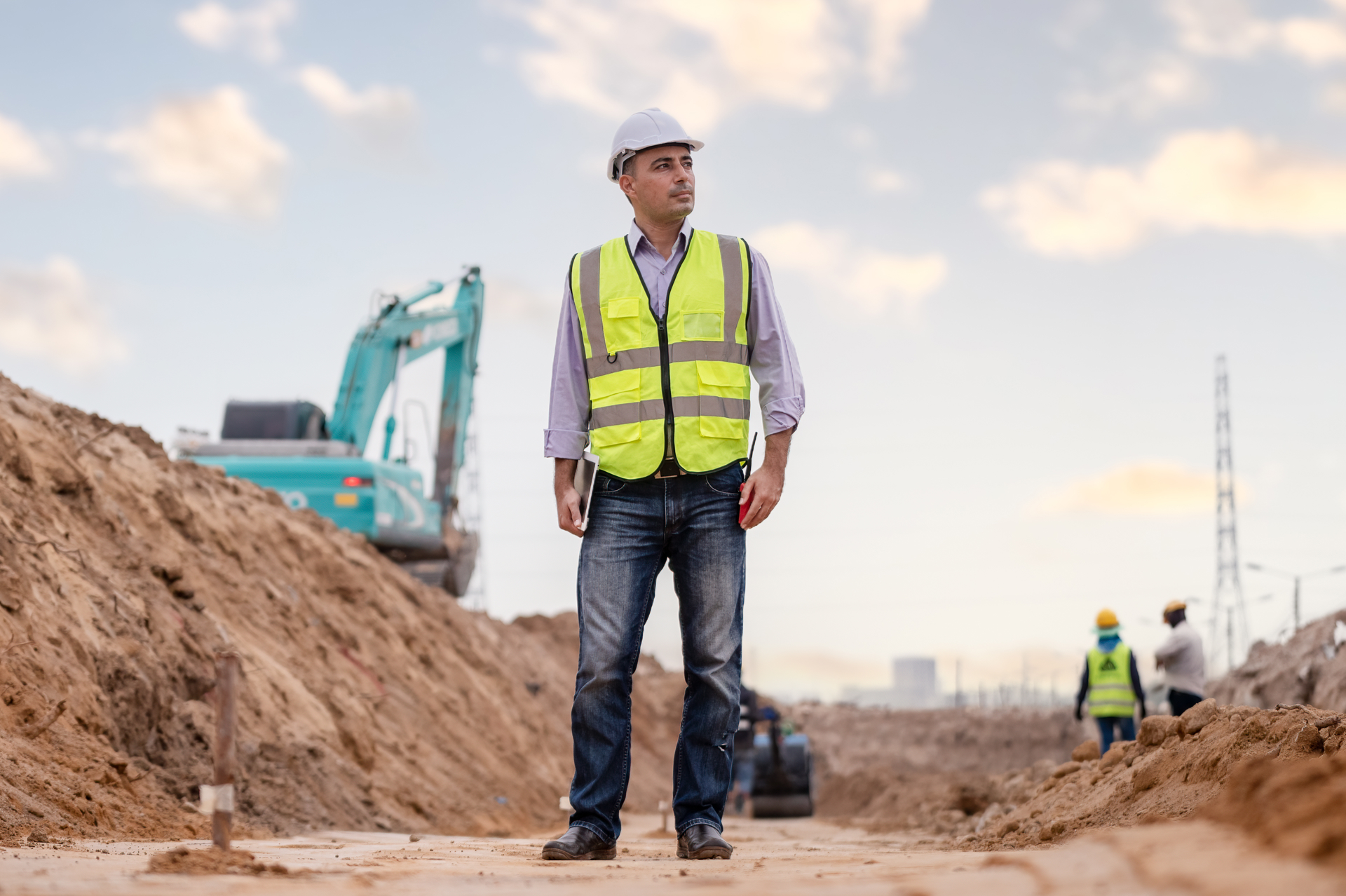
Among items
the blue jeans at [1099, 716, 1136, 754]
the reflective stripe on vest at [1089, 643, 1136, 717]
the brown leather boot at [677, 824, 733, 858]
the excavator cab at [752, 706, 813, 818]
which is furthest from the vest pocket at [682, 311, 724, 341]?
the excavator cab at [752, 706, 813, 818]

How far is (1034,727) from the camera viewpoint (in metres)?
37.2

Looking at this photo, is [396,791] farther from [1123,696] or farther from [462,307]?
[462,307]

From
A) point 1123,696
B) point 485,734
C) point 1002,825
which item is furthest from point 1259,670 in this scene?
point 1002,825

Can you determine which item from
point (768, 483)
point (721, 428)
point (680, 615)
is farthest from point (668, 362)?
point (680, 615)

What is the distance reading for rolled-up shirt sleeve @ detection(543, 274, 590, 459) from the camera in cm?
438

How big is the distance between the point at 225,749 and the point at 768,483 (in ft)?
6.15

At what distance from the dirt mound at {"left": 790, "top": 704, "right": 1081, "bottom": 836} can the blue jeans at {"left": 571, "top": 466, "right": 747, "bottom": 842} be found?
7.04m

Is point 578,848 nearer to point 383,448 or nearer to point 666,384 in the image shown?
point 666,384

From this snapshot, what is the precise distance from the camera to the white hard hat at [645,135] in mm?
4375

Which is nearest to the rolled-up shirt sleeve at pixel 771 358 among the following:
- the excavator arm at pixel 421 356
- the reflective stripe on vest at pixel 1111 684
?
the reflective stripe on vest at pixel 1111 684

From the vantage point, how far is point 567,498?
14.0ft

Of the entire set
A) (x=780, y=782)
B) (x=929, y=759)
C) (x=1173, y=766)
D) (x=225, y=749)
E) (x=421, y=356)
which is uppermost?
(x=421, y=356)

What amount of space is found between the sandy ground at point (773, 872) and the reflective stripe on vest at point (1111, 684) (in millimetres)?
8715

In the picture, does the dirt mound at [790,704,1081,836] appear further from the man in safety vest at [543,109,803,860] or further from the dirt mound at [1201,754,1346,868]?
the dirt mound at [1201,754,1346,868]
